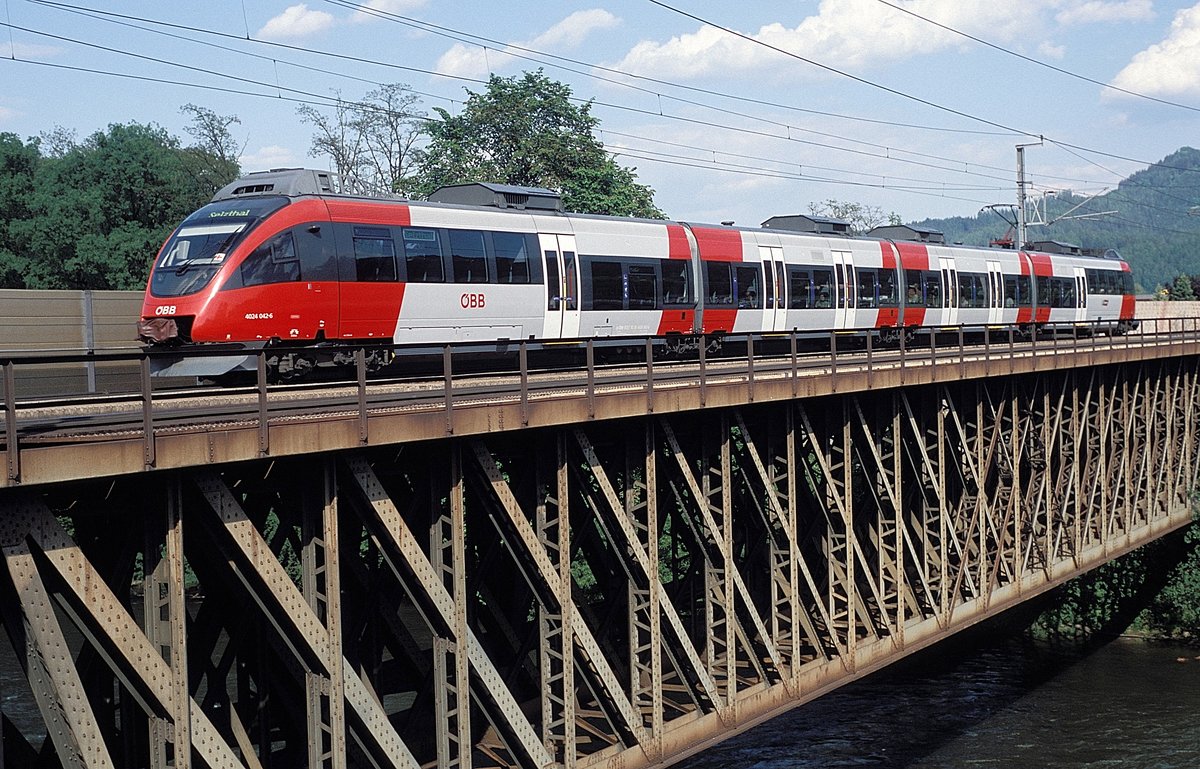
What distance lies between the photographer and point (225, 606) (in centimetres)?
1245

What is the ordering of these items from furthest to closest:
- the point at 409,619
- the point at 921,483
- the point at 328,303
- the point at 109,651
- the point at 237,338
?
the point at 409,619 < the point at 921,483 < the point at 328,303 < the point at 237,338 < the point at 109,651

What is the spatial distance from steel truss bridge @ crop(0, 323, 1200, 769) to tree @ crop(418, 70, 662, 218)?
34805 mm

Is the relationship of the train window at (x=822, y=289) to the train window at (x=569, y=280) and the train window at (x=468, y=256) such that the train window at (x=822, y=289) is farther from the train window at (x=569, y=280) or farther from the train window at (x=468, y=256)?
the train window at (x=468, y=256)

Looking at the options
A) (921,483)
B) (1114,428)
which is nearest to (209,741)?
(921,483)

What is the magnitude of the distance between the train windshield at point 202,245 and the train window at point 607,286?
7567 millimetres

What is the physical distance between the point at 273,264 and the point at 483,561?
21.3 feet

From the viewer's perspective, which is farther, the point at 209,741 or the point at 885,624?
the point at 885,624

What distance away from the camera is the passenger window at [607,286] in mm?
25125

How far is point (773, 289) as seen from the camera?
31047 mm

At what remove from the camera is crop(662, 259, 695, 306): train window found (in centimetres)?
2727

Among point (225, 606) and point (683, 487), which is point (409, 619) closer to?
point (683, 487)

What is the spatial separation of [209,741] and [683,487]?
11190 mm

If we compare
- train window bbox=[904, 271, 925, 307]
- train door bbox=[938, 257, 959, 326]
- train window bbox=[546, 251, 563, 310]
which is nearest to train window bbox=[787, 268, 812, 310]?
train window bbox=[904, 271, 925, 307]

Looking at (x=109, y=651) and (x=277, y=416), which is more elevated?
(x=277, y=416)
